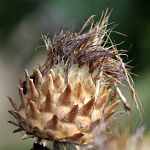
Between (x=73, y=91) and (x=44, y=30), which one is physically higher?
(x=44, y=30)

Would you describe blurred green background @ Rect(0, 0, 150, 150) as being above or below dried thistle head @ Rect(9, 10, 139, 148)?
above

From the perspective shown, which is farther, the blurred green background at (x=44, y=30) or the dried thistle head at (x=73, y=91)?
the blurred green background at (x=44, y=30)

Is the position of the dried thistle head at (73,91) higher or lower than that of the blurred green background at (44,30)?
lower

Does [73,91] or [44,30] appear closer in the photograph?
[73,91]

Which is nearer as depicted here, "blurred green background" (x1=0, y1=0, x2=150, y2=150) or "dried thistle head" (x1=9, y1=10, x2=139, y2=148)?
"dried thistle head" (x1=9, y1=10, x2=139, y2=148)
